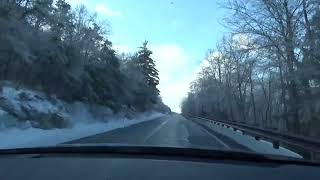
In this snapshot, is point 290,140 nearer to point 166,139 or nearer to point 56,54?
point 166,139

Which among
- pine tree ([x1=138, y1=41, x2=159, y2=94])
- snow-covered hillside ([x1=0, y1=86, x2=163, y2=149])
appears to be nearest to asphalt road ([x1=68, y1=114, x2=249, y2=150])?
snow-covered hillside ([x1=0, y1=86, x2=163, y2=149])

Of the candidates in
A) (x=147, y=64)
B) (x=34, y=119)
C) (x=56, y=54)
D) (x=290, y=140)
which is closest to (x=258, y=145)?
(x=290, y=140)

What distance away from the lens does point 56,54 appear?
44250 mm

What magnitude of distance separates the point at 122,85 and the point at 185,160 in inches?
2778

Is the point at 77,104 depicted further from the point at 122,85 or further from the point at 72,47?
the point at 122,85

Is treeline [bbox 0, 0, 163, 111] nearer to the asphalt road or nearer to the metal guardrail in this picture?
the asphalt road

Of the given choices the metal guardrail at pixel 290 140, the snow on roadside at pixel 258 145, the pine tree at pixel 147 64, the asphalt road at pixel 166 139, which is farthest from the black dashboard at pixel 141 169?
the pine tree at pixel 147 64

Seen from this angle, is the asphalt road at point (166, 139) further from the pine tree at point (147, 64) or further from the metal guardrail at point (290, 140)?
the pine tree at point (147, 64)

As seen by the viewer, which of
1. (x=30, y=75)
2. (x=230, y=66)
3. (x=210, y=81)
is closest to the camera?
(x=30, y=75)

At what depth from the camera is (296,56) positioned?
36.1 metres

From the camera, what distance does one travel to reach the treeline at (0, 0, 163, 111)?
1448 inches

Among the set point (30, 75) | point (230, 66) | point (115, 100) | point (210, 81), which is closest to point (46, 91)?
point (30, 75)

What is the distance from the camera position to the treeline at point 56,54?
36781 millimetres

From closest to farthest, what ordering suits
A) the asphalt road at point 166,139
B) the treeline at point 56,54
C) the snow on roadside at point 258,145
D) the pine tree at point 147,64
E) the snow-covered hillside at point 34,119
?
1. the snow on roadside at point 258,145
2. the asphalt road at point 166,139
3. the snow-covered hillside at point 34,119
4. the treeline at point 56,54
5. the pine tree at point 147,64
